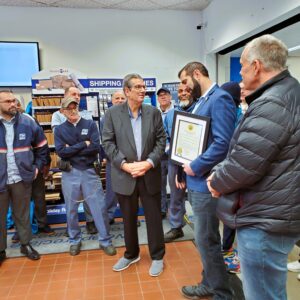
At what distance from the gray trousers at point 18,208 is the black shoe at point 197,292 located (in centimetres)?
176

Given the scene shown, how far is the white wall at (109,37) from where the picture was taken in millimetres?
5059

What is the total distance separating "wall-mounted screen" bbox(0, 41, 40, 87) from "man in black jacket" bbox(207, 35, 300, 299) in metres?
4.72

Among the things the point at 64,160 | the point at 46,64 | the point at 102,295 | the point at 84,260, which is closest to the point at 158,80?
the point at 46,64

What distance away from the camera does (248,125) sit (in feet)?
3.95

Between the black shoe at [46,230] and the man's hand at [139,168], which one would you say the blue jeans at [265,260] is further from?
the black shoe at [46,230]

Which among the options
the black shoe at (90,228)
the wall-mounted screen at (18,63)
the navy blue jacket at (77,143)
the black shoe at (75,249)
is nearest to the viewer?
the navy blue jacket at (77,143)

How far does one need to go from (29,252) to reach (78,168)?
1.02 metres

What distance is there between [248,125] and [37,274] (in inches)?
95.0

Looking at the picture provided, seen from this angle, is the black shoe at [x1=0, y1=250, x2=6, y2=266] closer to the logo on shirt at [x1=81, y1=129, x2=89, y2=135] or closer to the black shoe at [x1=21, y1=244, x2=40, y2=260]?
the black shoe at [x1=21, y1=244, x2=40, y2=260]

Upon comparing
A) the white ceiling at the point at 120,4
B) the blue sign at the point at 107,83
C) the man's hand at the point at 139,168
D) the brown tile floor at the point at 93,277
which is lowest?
the brown tile floor at the point at 93,277

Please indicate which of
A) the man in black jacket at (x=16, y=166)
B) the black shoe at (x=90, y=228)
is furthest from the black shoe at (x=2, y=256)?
the black shoe at (x=90, y=228)

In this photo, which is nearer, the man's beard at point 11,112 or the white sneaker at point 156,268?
A: the white sneaker at point 156,268

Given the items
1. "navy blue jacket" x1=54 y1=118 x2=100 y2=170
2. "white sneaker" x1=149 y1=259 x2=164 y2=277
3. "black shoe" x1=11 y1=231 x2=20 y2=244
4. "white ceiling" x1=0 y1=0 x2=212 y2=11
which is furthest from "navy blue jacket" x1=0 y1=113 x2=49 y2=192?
"white ceiling" x1=0 y1=0 x2=212 y2=11

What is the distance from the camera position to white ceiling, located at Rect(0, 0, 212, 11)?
4.82 meters
